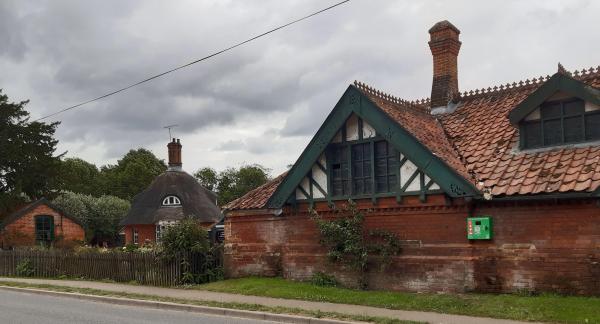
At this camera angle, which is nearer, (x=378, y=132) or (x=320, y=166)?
(x=378, y=132)

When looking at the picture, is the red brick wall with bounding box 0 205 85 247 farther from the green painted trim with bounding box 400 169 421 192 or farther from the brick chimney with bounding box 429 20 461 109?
the green painted trim with bounding box 400 169 421 192

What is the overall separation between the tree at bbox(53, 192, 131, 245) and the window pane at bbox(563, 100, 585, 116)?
44788mm

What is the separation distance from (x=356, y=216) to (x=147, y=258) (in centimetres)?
790

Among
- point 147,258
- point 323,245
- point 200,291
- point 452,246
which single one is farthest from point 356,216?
point 147,258

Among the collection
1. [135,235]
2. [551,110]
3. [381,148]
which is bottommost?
[135,235]

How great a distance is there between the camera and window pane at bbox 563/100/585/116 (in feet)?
43.6

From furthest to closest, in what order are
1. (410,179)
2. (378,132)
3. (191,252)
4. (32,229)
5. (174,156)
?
(174,156)
(32,229)
(191,252)
(378,132)
(410,179)

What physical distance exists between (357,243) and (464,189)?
10.1 feet

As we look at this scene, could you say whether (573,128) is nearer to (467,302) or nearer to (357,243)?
→ (467,302)

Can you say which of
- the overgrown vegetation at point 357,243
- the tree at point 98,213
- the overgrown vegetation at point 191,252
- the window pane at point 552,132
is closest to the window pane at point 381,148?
the overgrown vegetation at point 357,243

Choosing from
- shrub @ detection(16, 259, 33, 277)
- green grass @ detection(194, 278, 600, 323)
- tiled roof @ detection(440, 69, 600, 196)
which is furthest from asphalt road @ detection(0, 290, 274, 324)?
shrub @ detection(16, 259, 33, 277)

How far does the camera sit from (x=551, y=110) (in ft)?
45.2

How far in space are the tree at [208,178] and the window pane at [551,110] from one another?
73531 mm

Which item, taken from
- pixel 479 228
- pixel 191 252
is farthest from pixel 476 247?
pixel 191 252
